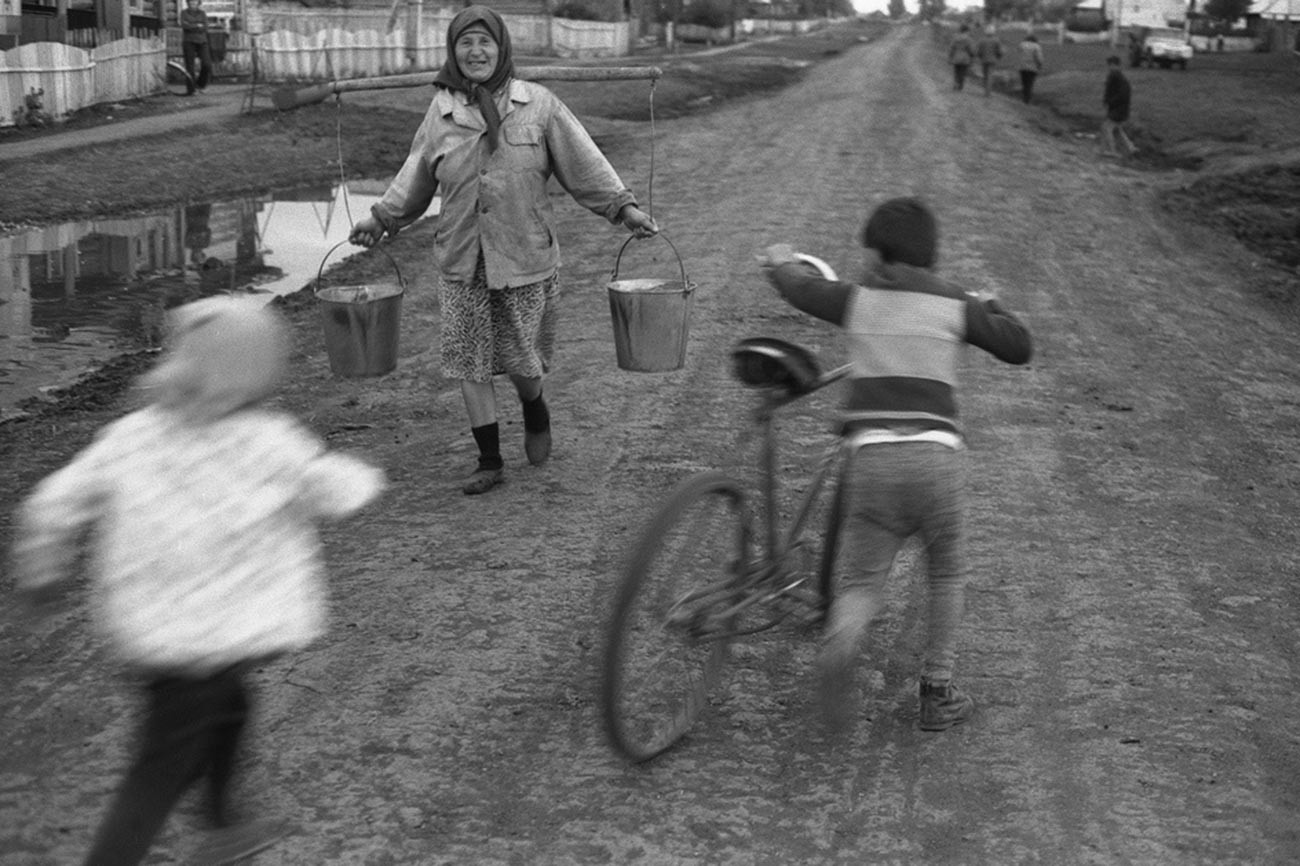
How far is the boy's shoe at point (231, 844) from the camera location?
3.58 metres

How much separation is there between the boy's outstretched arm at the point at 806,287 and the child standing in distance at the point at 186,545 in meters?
1.57

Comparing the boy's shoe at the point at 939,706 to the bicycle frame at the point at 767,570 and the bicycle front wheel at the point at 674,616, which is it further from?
the bicycle front wheel at the point at 674,616

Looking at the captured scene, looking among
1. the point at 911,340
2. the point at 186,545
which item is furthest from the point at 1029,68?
the point at 186,545

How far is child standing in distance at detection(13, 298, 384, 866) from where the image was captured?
3262mm

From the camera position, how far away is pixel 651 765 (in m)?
4.35

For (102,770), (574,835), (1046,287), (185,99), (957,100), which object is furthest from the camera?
(957,100)

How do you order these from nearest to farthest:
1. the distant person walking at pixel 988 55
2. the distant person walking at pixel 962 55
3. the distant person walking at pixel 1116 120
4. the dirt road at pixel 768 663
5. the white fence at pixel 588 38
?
the dirt road at pixel 768 663 < the distant person walking at pixel 1116 120 < the distant person walking at pixel 988 55 < the distant person walking at pixel 962 55 < the white fence at pixel 588 38

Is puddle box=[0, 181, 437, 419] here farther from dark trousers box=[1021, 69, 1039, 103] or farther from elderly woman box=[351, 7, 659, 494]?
dark trousers box=[1021, 69, 1039, 103]

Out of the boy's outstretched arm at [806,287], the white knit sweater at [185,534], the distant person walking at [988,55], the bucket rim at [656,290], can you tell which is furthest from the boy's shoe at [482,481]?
Result: the distant person walking at [988,55]

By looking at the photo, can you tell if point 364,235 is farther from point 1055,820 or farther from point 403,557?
point 1055,820

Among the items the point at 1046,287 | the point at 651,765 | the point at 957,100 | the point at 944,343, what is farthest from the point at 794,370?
the point at 957,100

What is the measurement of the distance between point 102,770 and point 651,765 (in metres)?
1.50

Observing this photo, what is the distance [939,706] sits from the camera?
4.54 metres

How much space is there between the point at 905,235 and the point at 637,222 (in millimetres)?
2371
